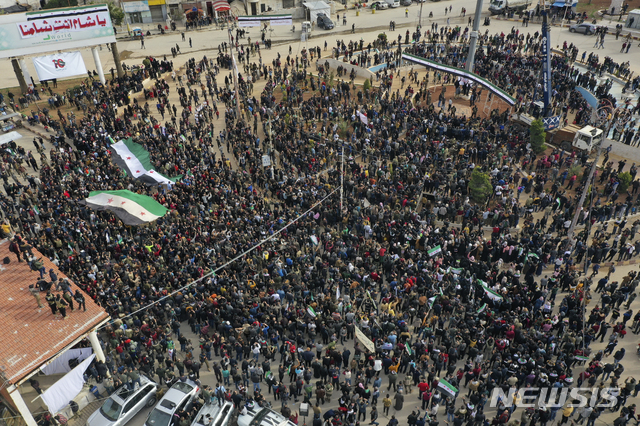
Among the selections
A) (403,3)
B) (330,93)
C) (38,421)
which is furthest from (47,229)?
(403,3)

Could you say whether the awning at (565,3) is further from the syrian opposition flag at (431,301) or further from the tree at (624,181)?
the syrian opposition flag at (431,301)

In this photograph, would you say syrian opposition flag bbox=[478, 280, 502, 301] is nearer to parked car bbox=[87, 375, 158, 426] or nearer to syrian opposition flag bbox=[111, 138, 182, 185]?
parked car bbox=[87, 375, 158, 426]

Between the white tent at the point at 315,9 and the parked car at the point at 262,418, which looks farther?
the white tent at the point at 315,9

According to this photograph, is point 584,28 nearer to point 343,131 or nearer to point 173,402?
point 343,131

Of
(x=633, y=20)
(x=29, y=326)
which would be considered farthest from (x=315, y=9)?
(x=29, y=326)

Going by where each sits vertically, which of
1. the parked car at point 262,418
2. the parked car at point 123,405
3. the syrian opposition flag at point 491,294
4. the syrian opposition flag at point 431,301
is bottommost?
the parked car at point 123,405

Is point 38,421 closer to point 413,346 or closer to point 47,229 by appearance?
point 47,229

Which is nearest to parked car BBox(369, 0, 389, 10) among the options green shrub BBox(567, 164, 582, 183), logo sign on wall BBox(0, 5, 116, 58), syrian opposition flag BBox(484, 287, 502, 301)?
logo sign on wall BBox(0, 5, 116, 58)

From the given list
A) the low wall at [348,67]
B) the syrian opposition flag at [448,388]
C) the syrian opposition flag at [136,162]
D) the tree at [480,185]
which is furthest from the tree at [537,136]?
the syrian opposition flag at [136,162]
